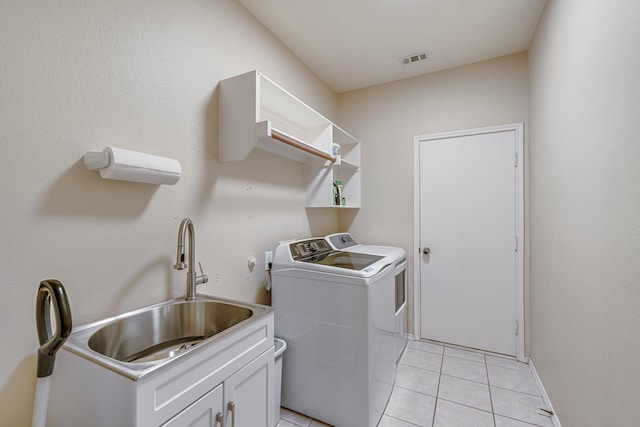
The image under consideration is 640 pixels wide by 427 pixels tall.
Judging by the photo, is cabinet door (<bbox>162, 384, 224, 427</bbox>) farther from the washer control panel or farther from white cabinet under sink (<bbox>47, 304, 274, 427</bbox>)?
the washer control panel

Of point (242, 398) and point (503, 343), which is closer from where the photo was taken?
point (242, 398)

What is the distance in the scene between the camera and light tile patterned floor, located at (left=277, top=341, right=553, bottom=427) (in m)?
1.75

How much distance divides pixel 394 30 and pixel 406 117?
0.90 m

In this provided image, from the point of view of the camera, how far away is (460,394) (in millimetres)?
2000

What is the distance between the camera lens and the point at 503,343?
97.6 inches

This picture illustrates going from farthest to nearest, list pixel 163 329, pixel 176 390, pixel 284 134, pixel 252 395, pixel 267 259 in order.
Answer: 1. pixel 267 259
2. pixel 284 134
3. pixel 163 329
4. pixel 252 395
5. pixel 176 390

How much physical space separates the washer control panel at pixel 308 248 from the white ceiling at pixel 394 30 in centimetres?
161

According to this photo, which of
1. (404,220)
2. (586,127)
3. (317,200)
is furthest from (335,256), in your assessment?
(586,127)

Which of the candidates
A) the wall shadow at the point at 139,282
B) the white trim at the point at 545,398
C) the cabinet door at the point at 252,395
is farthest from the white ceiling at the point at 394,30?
the white trim at the point at 545,398

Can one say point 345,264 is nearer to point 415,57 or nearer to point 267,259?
point 267,259

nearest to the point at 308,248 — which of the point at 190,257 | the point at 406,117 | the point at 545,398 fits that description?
the point at 190,257

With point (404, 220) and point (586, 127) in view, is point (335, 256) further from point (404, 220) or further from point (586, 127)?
point (586, 127)

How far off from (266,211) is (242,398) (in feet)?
3.90

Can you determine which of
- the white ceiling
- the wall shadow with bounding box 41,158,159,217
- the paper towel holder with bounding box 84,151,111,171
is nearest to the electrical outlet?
the wall shadow with bounding box 41,158,159,217
